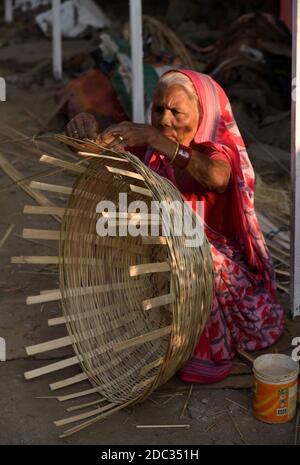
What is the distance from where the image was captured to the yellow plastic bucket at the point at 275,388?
9.29 ft

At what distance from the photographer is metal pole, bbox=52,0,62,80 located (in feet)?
22.1

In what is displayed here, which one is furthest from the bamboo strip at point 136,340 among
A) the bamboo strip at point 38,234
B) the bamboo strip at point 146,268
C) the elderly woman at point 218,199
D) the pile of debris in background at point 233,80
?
the pile of debris in background at point 233,80

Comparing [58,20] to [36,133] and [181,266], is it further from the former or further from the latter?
[181,266]

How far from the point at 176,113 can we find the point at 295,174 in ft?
1.80

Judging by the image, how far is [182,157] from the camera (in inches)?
119

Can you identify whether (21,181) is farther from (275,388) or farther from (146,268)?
(275,388)

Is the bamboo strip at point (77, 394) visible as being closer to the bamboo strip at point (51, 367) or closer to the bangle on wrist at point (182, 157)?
the bamboo strip at point (51, 367)

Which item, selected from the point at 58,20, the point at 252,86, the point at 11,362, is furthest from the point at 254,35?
the point at 11,362

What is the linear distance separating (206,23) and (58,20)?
2.78 m

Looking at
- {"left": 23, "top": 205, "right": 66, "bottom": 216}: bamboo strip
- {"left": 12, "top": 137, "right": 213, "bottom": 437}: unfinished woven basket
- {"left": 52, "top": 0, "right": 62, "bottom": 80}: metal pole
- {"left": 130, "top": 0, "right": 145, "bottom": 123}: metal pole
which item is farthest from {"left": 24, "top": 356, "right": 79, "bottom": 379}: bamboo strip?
{"left": 52, "top": 0, "right": 62, "bottom": 80}: metal pole

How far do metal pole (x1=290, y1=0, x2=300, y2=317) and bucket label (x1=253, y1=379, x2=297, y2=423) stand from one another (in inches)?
28.2

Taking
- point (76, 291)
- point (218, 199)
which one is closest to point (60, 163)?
point (76, 291)

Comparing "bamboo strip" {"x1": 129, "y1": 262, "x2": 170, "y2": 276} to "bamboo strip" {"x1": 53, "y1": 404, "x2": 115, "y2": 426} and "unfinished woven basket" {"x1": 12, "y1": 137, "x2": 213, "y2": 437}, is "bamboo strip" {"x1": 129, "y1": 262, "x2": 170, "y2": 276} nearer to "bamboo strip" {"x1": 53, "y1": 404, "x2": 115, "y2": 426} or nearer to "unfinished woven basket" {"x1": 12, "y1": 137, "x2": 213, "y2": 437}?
"unfinished woven basket" {"x1": 12, "y1": 137, "x2": 213, "y2": 437}

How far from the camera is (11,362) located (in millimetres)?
3305
